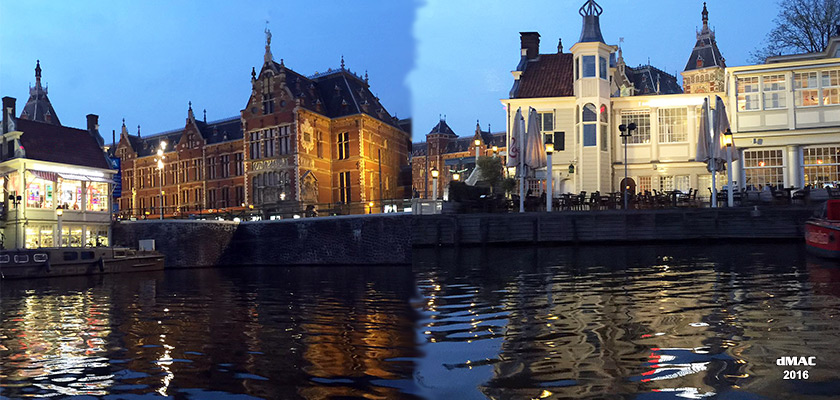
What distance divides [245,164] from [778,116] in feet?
119

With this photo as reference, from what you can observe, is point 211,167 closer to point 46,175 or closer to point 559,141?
point 46,175

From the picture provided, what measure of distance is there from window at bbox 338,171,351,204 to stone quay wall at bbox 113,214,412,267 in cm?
1600

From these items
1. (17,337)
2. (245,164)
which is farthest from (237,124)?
(17,337)

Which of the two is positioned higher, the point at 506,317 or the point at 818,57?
the point at 818,57

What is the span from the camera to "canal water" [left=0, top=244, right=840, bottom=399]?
17.9 ft

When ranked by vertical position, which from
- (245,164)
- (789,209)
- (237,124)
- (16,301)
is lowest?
(16,301)

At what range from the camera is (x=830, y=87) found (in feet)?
104

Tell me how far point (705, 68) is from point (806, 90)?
39.2 m

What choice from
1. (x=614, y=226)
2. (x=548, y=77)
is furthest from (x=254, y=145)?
(x=614, y=226)

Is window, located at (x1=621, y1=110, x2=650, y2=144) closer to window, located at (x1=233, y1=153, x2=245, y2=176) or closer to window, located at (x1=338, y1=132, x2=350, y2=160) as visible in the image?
window, located at (x1=338, y1=132, x2=350, y2=160)

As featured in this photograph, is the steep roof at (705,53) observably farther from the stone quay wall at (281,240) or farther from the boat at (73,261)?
the boat at (73,261)

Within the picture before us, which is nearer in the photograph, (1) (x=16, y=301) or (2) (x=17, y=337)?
(2) (x=17, y=337)

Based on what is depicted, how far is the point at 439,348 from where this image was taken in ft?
22.3

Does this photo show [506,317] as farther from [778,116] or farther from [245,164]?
[245,164]
